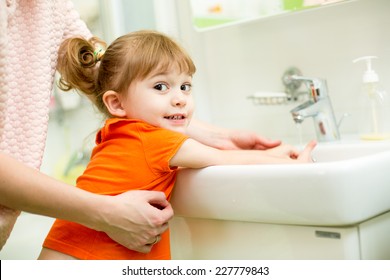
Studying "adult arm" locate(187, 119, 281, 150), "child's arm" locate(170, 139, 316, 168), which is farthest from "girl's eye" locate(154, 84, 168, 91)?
"adult arm" locate(187, 119, 281, 150)

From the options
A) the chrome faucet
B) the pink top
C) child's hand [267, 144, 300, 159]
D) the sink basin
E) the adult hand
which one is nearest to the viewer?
the sink basin

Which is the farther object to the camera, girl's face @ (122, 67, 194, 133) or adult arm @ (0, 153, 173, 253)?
girl's face @ (122, 67, 194, 133)

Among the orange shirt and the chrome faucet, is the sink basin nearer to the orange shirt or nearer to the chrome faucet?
the orange shirt

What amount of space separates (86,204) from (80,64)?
0.32 meters

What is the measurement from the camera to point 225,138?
1.07 metres

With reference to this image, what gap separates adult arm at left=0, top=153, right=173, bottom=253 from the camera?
0.72 m

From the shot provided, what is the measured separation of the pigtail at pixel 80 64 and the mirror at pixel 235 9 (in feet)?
1.43

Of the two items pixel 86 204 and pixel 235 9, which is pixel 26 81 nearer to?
pixel 86 204

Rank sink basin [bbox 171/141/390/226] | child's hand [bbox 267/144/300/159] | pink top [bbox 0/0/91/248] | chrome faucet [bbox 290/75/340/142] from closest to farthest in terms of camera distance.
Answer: sink basin [bbox 171/141/390/226] → pink top [bbox 0/0/91/248] → child's hand [bbox 267/144/300/159] → chrome faucet [bbox 290/75/340/142]

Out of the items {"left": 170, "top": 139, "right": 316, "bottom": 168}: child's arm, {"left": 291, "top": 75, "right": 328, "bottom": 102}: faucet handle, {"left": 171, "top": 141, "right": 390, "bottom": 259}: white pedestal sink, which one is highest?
{"left": 291, "top": 75, "right": 328, "bottom": 102}: faucet handle

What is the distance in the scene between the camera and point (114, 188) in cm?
81

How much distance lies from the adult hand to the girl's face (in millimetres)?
140

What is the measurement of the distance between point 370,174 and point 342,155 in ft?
1.17
